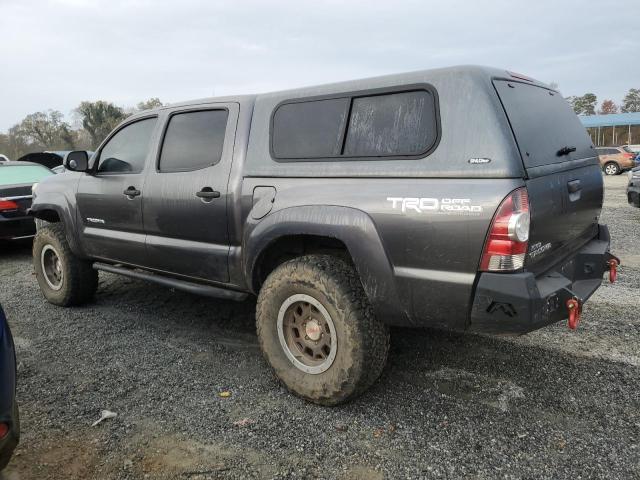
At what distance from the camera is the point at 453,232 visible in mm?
2387

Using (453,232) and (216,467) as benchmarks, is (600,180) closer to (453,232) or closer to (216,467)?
(453,232)

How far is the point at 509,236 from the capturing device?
2285mm

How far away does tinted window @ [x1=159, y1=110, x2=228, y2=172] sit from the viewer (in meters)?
3.52

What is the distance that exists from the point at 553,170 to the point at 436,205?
746mm

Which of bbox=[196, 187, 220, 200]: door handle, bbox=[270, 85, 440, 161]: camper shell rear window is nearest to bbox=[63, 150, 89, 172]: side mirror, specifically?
bbox=[196, 187, 220, 200]: door handle

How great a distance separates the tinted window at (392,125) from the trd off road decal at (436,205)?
0.28 meters

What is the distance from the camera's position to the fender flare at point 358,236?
2.61 meters

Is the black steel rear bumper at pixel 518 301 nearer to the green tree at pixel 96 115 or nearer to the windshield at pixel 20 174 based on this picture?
the windshield at pixel 20 174

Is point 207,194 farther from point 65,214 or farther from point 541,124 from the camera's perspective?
point 541,124

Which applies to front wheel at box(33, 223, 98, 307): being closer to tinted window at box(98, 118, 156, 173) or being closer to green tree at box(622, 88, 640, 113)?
tinted window at box(98, 118, 156, 173)

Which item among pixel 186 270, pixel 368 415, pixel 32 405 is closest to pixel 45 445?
pixel 32 405

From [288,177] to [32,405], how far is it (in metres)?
2.13

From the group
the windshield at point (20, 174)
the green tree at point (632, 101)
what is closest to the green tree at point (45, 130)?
the windshield at point (20, 174)

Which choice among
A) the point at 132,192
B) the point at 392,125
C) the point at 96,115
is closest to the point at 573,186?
the point at 392,125
